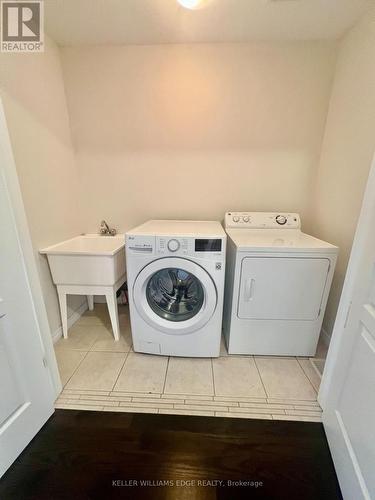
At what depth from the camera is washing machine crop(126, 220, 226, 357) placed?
4.51 ft

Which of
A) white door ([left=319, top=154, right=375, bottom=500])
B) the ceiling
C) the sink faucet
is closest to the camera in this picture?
white door ([left=319, top=154, right=375, bottom=500])

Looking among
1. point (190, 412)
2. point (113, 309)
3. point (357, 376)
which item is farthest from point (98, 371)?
point (357, 376)

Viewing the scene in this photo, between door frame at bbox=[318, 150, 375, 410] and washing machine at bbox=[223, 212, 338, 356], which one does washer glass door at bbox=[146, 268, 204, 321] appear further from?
door frame at bbox=[318, 150, 375, 410]

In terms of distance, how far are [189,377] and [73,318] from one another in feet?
4.20

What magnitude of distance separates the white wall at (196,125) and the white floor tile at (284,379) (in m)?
1.34

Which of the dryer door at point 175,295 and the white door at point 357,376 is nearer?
the white door at point 357,376

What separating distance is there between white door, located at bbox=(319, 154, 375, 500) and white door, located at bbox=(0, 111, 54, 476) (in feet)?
4.84

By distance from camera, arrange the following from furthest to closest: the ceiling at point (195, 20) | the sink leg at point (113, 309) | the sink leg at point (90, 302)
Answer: the sink leg at point (90, 302), the sink leg at point (113, 309), the ceiling at point (195, 20)

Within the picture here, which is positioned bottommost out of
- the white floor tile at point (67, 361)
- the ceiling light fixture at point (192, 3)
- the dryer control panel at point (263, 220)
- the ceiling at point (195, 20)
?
the white floor tile at point (67, 361)

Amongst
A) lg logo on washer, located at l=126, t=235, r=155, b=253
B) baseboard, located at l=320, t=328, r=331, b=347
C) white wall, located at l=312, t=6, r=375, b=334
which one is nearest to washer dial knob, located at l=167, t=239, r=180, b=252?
lg logo on washer, located at l=126, t=235, r=155, b=253

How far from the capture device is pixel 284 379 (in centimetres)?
147

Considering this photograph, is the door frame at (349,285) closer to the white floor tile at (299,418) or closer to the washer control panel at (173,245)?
the white floor tile at (299,418)

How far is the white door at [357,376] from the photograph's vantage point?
2.56ft

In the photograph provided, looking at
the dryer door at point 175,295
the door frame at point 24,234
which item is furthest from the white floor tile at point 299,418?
the door frame at point 24,234
